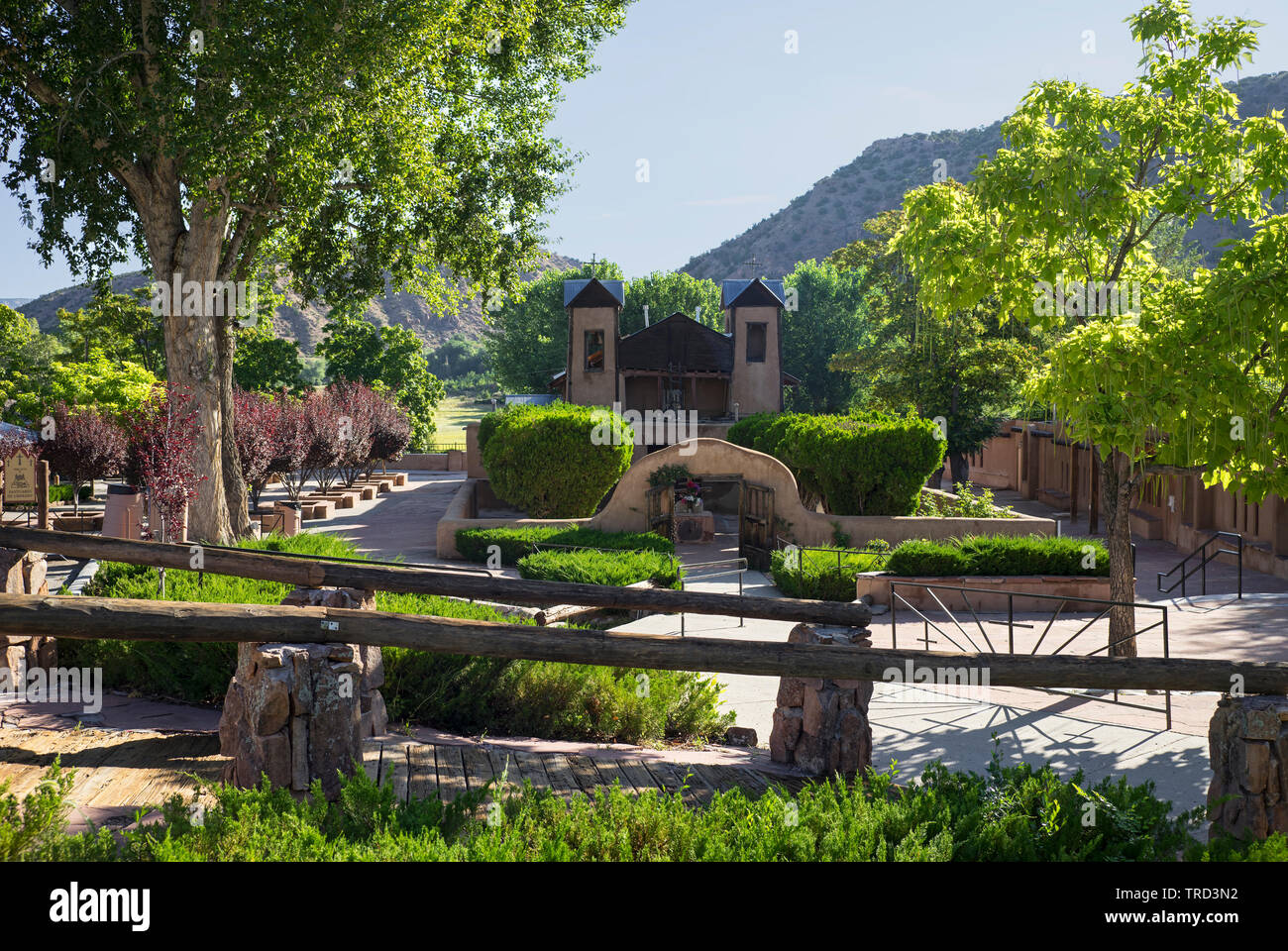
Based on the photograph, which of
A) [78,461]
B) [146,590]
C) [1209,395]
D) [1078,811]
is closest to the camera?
[1078,811]

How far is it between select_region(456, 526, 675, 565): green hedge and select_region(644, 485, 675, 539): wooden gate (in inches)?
62.4

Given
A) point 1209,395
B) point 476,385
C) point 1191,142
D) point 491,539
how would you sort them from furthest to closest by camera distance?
point 476,385, point 491,539, point 1191,142, point 1209,395

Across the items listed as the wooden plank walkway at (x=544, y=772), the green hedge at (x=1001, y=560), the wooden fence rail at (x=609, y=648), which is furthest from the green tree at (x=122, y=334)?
the wooden fence rail at (x=609, y=648)

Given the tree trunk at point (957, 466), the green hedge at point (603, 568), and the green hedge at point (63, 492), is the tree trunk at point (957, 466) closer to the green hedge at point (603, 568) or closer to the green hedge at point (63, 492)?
the green hedge at point (603, 568)

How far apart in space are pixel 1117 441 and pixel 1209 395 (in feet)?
3.12

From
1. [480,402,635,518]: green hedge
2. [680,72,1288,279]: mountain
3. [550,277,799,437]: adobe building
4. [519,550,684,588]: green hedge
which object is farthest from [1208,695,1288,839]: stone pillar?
[680,72,1288,279]: mountain

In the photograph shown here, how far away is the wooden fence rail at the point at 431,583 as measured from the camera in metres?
7.55

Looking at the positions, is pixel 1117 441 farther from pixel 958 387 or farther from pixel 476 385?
pixel 476 385

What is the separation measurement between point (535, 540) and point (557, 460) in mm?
4353

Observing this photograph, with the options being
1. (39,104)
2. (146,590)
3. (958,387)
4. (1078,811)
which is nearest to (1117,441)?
(1078,811)

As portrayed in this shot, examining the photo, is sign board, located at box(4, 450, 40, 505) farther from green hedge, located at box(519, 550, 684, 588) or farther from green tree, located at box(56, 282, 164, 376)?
green tree, located at box(56, 282, 164, 376)

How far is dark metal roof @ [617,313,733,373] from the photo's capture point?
42656 mm

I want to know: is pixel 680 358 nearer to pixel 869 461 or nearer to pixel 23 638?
pixel 869 461

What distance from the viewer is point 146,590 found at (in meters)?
10.7
